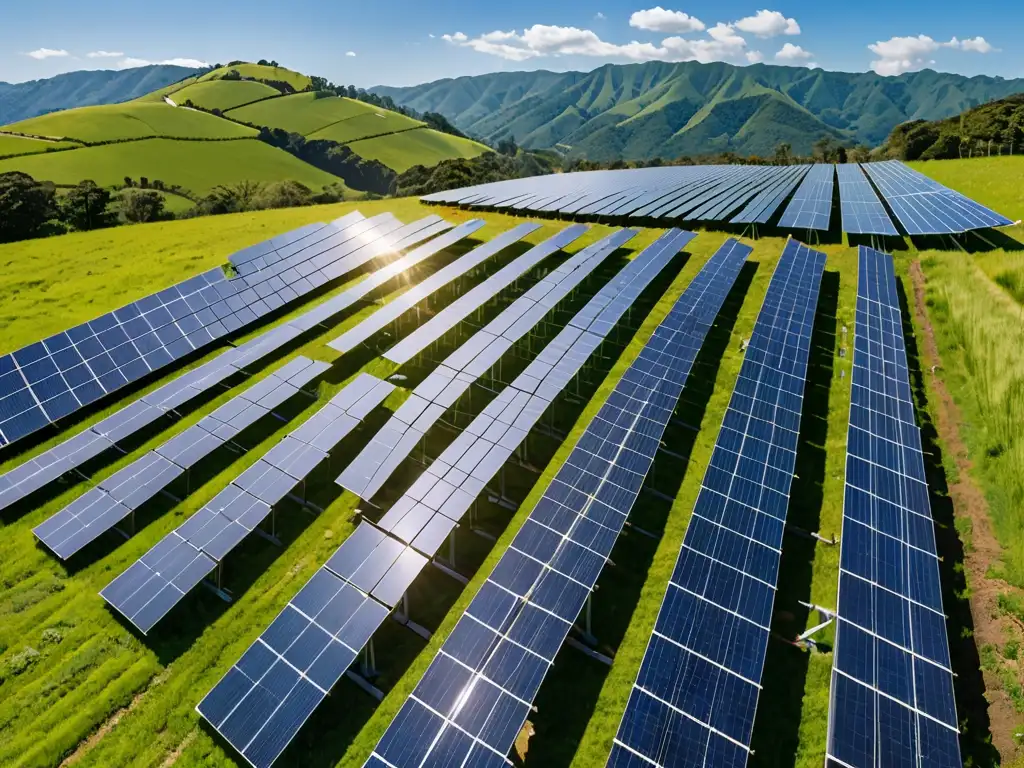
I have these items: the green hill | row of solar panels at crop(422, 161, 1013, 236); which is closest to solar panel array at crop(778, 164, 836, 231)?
row of solar panels at crop(422, 161, 1013, 236)

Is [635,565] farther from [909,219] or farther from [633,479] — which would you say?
A: [909,219]

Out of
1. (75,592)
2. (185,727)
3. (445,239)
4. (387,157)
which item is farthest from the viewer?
(387,157)

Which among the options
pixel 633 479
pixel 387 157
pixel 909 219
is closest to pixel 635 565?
pixel 633 479

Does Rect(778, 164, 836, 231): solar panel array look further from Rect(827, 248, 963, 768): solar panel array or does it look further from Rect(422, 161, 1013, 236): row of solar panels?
Rect(827, 248, 963, 768): solar panel array

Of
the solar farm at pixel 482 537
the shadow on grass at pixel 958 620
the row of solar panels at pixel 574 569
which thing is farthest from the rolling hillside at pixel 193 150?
the shadow on grass at pixel 958 620

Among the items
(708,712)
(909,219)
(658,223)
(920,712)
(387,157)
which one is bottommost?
(387,157)

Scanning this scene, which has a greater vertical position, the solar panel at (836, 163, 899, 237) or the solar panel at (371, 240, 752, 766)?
the solar panel at (836, 163, 899, 237)
